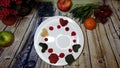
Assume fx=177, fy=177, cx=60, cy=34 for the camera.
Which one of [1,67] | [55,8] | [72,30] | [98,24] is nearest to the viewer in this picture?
[1,67]

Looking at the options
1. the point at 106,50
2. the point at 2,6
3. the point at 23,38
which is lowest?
the point at 106,50

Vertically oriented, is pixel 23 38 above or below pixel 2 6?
below

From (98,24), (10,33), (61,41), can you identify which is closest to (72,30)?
(61,41)

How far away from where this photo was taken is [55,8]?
117 cm

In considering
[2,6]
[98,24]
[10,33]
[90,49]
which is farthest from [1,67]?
[98,24]

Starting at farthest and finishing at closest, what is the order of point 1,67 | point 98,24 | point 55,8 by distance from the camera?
point 55,8 → point 98,24 → point 1,67

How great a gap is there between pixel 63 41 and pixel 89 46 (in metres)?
0.14

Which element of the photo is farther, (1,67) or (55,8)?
(55,8)

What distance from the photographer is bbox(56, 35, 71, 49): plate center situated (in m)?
0.91

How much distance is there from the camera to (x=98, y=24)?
3.48 feet

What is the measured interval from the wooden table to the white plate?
35 millimetres

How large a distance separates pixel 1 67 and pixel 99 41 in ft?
1.73

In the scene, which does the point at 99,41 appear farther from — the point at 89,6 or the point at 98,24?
the point at 89,6

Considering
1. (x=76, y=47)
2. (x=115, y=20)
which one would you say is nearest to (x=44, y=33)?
(x=76, y=47)
